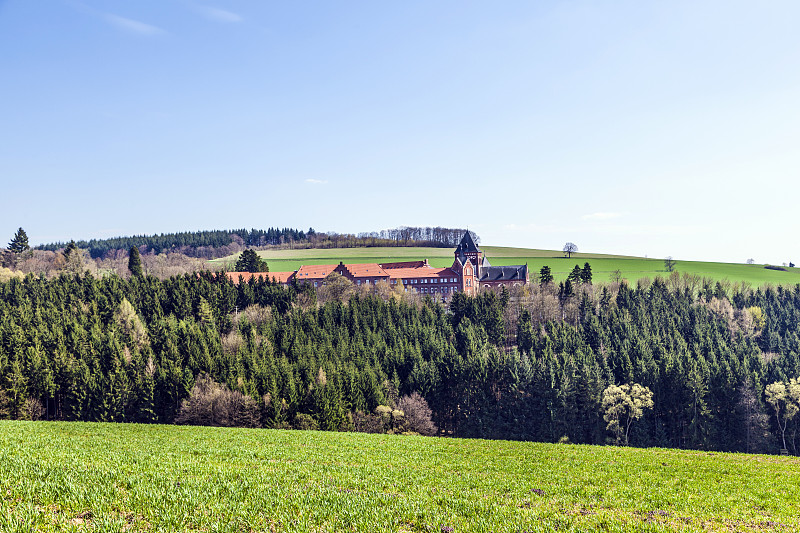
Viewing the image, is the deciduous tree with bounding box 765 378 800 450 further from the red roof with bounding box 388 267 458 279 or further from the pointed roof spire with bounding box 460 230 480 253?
the pointed roof spire with bounding box 460 230 480 253

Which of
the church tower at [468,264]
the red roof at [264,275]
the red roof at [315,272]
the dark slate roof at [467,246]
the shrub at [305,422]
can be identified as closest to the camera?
the shrub at [305,422]

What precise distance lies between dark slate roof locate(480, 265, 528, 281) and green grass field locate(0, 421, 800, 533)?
12308 cm

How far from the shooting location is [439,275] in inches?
6152

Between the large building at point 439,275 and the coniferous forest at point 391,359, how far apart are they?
30.3 metres

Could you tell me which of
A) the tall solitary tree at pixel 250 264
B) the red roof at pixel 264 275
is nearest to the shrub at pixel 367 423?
the red roof at pixel 264 275

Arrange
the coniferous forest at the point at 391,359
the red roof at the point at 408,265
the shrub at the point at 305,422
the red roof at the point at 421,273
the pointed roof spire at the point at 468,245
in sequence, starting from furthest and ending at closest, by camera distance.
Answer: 1. the red roof at the point at 408,265
2. the pointed roof spire at the point at 468,245
3. the red roof at the point at 421,273
4. the coniferous forest at the point at 391,359
5. the shrub at the point at 305,422

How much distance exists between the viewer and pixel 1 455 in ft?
80.9

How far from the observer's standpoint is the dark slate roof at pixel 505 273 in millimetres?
159500

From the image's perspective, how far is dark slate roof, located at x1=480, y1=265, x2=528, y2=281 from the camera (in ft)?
523

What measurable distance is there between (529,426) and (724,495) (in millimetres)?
53667

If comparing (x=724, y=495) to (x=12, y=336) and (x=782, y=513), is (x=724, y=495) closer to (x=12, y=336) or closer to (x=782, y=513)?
(x=782, y=513)

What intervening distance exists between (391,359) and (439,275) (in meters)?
71.2

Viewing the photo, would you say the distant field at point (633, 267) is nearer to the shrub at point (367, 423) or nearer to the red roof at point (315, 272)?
the red roof at point (315, 272)

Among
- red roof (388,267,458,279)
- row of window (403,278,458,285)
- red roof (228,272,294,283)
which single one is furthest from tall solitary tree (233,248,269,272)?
row of window (403,278,458,285)
